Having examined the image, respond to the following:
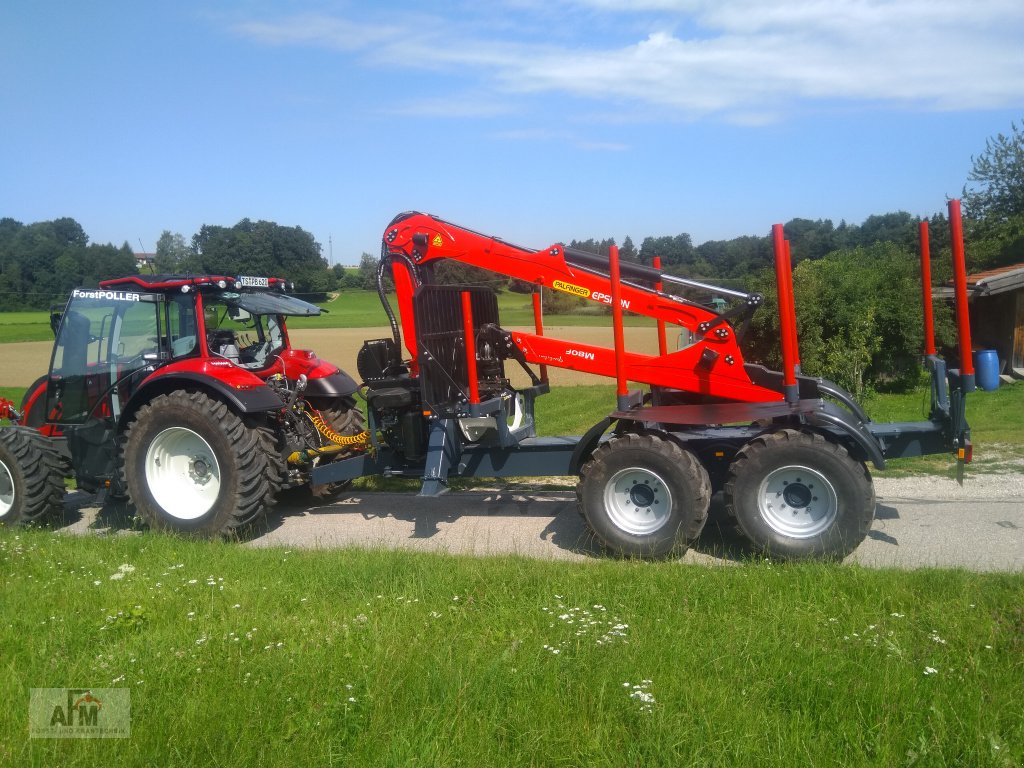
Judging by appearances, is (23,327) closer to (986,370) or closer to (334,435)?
(334,435)

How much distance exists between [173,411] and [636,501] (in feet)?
13.3

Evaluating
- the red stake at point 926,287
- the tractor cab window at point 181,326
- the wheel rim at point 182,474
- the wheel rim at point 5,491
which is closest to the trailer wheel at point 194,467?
the wheel rim at point 182,474

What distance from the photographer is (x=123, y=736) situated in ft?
11.8

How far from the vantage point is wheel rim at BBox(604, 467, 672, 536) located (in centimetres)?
659

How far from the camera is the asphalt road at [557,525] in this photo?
6.55m

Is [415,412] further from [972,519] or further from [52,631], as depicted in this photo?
[972,519]

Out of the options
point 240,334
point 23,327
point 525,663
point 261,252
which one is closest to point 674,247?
point 261,252

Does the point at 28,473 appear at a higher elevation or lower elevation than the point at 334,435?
lower

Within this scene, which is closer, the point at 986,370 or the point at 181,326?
the point at 986,370

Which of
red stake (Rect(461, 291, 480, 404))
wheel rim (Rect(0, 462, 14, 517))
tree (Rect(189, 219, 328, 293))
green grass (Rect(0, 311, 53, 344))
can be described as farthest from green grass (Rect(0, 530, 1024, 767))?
green grass (Rect(0, 311, 53, 344))

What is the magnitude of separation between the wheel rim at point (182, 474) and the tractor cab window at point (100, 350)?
832 millimetres

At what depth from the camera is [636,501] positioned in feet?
22.1

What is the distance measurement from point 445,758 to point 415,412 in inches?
181

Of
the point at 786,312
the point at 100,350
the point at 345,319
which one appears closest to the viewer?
the point at 786,312
